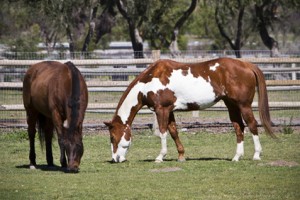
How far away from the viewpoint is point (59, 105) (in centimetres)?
1181

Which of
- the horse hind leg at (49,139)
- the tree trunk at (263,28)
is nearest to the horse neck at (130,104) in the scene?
the horse hind leg at (49,139)

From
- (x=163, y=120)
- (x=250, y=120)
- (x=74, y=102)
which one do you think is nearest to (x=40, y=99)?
(x=74, y=102)

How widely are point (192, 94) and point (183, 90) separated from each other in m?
0.18

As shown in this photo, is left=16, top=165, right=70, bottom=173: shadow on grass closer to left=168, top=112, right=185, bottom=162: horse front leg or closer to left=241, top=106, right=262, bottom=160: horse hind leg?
left=168, top=112, right=185, bottom=162: horse front leg

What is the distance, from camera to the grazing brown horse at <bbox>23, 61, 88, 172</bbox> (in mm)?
11461

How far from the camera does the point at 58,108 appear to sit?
1183cm

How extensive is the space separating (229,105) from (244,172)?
2.19m

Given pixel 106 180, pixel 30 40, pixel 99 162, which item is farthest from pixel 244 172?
pixel 30 40

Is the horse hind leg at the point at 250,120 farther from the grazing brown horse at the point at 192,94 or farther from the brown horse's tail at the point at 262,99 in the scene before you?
the brown horse's tail at the point at 262,99

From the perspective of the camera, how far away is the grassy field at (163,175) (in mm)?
9758

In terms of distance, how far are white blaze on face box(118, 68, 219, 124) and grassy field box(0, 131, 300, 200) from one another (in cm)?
102

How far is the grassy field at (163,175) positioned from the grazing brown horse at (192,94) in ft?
1.71

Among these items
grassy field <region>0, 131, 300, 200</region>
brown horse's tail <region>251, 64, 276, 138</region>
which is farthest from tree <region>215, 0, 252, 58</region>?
brown horse's tail <region>251, 64, 276, 138</region>

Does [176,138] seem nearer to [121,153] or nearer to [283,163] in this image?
[121,153]
